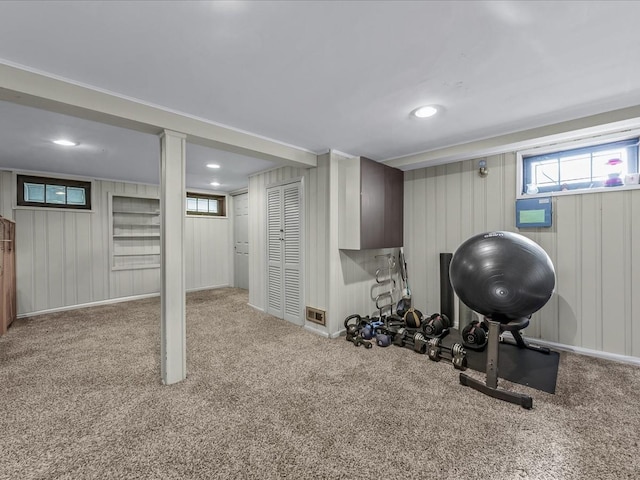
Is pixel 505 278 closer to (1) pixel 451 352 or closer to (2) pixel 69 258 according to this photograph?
(1) pixel 451 352

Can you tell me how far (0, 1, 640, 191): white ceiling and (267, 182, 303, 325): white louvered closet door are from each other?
4.68 feet

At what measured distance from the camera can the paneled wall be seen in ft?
8.75

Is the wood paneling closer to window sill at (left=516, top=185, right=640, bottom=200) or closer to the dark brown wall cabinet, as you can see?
the dark brown wall cabinet

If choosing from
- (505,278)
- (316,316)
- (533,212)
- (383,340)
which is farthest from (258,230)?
(533,212)

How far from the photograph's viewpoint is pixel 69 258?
4816 mm

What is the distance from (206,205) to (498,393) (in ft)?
21.0

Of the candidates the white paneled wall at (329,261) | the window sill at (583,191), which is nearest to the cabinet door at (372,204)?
the white paneled wall at (329,261)

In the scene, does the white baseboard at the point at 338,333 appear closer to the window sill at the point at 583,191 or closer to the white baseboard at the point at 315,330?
the white baseboard at the point at 315,330

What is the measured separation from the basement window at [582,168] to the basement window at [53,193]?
22.5ft

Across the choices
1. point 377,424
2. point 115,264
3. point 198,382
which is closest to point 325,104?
point 377,424

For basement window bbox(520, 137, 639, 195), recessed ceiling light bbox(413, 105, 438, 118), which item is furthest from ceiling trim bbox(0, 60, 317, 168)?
basement window bbox(520, 137, 639, 195)

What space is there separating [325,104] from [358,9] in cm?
99

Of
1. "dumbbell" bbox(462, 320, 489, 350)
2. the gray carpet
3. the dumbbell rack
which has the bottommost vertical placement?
the gray carpet

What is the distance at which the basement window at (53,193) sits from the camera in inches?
176
